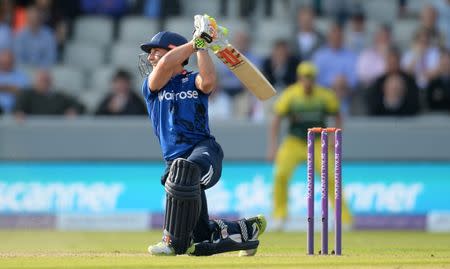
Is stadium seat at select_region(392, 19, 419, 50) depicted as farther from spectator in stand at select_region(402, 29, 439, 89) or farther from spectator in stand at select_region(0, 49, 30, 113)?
spectator in stand at select_region(0, 49, 30, 113)

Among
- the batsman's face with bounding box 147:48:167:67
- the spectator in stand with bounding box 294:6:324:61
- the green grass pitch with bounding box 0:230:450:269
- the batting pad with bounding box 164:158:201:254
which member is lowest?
the green grass pitch with bounding box 0:230:450:269

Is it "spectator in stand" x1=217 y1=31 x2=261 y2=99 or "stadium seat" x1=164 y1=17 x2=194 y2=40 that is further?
"stadium seat" x1=164 y1=17 x2=194 y2=40

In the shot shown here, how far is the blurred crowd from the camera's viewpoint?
1552 centimetres

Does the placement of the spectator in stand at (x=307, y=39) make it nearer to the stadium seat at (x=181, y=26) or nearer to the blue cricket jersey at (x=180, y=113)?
the stadium seat at (x=181, y=26)

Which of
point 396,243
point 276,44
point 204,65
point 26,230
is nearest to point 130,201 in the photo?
point 26,230

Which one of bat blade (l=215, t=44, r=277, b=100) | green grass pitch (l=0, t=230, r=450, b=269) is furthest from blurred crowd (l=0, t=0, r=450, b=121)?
bat blade (l=215, t=44, r=277, b=100)

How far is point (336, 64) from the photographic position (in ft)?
52.2

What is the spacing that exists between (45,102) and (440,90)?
4666mm

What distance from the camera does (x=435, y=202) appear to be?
14.6 metres

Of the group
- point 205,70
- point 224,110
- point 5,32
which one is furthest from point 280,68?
point 205,70

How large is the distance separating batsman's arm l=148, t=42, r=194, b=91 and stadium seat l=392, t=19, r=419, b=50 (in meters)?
8.57

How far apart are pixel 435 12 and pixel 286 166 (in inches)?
136

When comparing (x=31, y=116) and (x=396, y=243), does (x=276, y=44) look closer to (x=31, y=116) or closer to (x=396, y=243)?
(x=31, y=116)

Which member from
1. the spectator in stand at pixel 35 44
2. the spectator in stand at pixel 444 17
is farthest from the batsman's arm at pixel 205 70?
the spectator in stand at pixel 444 17
